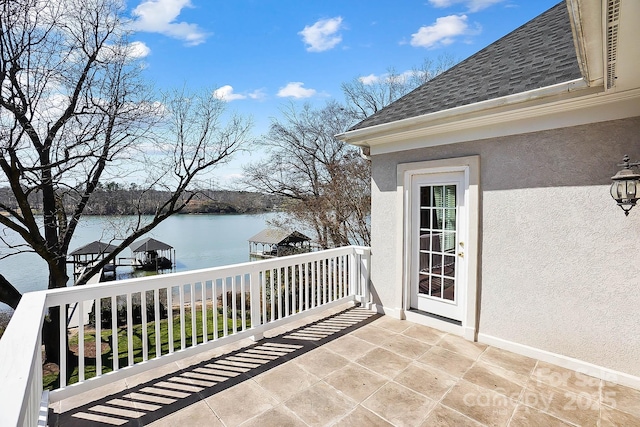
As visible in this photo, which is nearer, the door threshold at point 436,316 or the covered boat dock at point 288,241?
the door threshold at point 436,316

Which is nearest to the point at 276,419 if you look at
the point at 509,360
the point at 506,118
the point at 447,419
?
the point at 447,419

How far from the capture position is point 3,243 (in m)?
6.77

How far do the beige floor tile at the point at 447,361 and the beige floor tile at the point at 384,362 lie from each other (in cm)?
23

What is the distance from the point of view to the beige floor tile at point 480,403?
2412 mm

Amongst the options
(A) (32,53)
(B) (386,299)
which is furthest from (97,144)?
(B) (386,299)

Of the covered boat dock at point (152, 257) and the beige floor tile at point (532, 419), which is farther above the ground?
the beige floor tile at point (532, 419)

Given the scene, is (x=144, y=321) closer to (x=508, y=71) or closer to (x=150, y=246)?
(x=508, y=71)

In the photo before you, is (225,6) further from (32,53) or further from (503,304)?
(503,304)

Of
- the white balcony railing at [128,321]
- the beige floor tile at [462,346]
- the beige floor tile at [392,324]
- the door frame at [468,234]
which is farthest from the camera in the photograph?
the beige floor tile at [392,324]

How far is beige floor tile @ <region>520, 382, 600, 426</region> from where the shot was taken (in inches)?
94.3

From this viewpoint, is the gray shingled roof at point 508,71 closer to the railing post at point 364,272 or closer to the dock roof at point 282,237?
the railing post at point 364,272

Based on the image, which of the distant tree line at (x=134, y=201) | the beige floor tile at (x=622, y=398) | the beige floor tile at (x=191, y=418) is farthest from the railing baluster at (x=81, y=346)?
the distant tree line at (x=134, y=201)

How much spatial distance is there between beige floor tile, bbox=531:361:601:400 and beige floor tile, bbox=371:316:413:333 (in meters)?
1.51

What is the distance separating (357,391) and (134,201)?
8.34 metres
